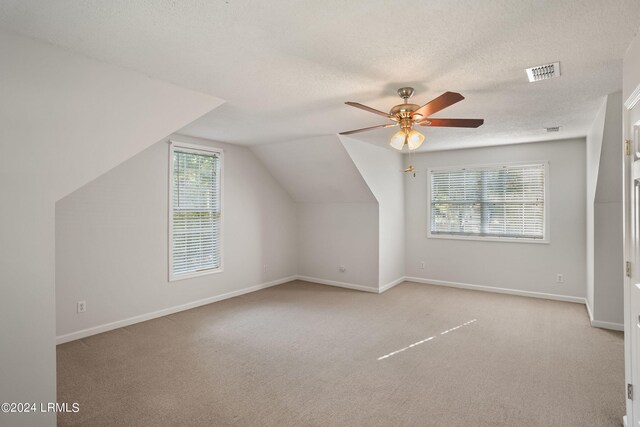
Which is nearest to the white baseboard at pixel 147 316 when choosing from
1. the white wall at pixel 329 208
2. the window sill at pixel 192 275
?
the window sill at pixel 192 275

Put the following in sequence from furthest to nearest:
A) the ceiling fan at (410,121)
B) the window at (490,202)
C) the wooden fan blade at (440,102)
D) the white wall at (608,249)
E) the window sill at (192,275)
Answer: the window at (490,202), the window sill at (192,275), the white wall at (608,249), the ceiling fan at (410,121), the wooden fan blade at (440,102)

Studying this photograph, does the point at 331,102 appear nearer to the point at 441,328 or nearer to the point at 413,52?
the point at 413,52

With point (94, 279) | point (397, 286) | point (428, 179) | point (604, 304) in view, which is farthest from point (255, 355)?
point (428, 179)

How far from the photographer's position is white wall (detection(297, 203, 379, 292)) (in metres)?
5.64

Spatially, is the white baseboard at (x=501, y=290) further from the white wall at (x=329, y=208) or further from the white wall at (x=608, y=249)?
the white wall at (x=329, y=208)

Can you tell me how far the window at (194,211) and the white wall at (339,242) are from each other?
5.94 feet

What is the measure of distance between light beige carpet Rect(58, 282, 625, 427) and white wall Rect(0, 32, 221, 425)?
0.60m

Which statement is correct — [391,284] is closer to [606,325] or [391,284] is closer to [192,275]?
[606,325]

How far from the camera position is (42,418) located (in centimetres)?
203

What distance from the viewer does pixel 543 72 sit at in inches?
98.8

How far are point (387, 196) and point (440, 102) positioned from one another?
11.4 ft

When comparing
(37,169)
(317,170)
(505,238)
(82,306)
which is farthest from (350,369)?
(505,238)

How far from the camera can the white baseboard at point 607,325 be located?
12.5 ft

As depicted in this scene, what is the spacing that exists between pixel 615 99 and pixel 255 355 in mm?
4009
